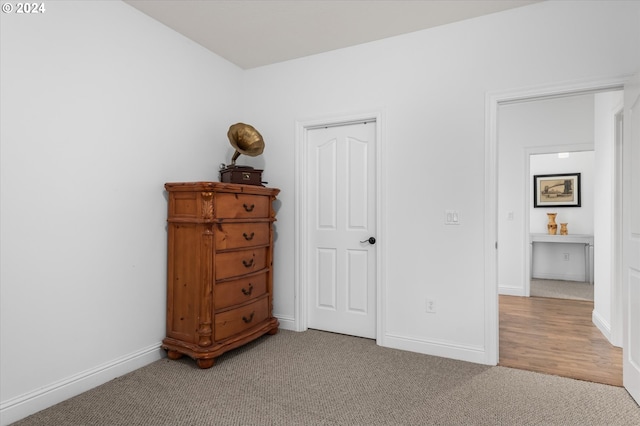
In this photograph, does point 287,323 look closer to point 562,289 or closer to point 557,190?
point 562,289

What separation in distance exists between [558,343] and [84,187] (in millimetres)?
4057

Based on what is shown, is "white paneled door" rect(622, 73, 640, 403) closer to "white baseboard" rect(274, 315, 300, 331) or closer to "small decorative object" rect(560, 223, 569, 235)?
"white baseboard" rect(274, 315, 300, 331)

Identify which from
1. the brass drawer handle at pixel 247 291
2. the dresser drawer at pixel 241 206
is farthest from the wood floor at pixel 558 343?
the dresser drawer at pixel 241 206

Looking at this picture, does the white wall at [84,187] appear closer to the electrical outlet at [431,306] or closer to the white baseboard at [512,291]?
the electrical outlet at [431,306]

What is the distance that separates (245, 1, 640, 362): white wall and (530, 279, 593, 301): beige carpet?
324 cm

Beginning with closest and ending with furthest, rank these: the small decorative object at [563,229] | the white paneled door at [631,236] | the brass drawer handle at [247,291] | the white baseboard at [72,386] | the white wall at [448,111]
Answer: the white baseboard at [72,386] → the white paneled door at [631,236] → the white wall at [448,111] → the brass drawer handle at [247,291] → the small decorative object at [563,229]

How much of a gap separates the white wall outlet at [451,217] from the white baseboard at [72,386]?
2.54 metres

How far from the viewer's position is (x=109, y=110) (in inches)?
102

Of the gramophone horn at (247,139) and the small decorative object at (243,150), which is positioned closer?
the small decorative object at (243,150)

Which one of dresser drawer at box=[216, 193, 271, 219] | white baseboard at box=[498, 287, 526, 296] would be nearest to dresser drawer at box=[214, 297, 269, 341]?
dresser drawer at box=[216, 193, 271, 219]

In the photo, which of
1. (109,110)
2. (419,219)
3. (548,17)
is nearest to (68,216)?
(109,110)

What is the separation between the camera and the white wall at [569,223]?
6492 mm

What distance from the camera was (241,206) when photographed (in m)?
3.02

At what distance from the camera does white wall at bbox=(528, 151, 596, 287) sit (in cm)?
649
